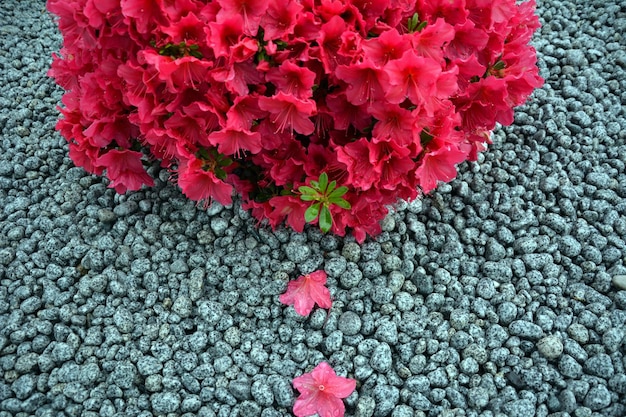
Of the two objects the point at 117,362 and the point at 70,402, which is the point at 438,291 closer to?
the point at 117,362

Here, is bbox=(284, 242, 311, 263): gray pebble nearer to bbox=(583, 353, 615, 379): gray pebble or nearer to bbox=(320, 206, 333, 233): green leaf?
bbox=(320, 206, 333, 233): green leaf

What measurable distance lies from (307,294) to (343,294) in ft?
0.47

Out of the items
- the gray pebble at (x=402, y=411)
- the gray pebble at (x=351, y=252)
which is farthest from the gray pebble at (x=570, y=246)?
the gray pebble at (x=402, y=411)

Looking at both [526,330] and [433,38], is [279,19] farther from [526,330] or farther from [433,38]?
[526,330]

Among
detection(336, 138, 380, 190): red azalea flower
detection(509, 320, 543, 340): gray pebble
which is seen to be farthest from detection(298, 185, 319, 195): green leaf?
detection(509, 320, 543, 340): gray pebble

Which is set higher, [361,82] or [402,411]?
[361,82]

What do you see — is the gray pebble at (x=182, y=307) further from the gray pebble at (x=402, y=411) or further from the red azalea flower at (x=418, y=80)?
the red azalea flower at (x=418, y=80)

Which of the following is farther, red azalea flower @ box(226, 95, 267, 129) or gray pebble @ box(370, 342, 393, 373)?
gray pebble @ box(370, 342, 393, 373)

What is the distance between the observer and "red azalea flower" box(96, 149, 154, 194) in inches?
86.5

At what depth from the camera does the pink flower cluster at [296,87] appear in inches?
67.8

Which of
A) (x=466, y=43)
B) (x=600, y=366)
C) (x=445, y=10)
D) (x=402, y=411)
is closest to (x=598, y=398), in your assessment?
(x=600, y=366)

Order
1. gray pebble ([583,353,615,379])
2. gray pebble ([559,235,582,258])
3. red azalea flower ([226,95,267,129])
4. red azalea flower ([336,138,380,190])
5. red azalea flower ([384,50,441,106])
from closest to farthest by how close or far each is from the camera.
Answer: red azalea flower ([384,50,441,106]), red azalea flower ([226,95,267,129]), red azalea flower ([336,138,380,190]), gray pebble ([583,353,615,379]), gray pebble ([559,235,582,258])

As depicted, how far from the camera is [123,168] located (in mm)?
2264

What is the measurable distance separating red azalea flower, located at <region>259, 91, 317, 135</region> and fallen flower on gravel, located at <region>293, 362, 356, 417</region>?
798mm
